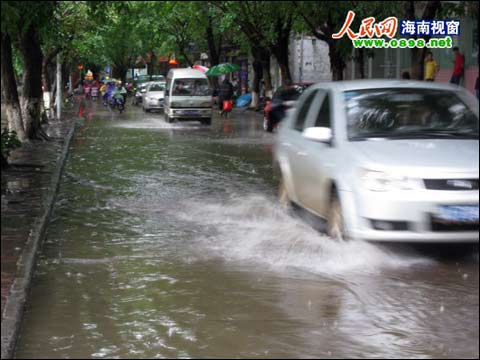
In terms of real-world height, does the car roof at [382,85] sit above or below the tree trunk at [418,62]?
above

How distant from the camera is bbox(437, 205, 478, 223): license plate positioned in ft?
26.6

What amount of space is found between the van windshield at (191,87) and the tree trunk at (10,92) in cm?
1286

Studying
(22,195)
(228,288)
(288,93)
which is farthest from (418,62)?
(228,288)

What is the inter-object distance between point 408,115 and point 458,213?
5.25ft

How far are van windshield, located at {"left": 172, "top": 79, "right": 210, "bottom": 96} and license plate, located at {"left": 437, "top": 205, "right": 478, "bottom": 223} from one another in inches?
1077

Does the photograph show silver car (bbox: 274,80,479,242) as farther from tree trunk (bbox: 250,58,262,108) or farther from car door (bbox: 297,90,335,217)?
tree trunk (bbox: 250,58,262,108)

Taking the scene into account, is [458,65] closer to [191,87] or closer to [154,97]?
[191,87]

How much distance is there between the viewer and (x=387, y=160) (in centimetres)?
840

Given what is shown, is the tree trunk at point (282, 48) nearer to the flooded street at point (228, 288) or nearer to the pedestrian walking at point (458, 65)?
the pedestrian walking at point (458, 65)

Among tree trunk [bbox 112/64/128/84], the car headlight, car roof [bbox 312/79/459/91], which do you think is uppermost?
car roof [bbox 312/79/459/91]

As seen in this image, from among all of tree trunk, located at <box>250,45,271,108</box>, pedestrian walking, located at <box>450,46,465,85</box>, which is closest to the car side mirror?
pedestrian walking, located at <box>450,46,465,85</box>

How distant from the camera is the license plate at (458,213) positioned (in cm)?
809

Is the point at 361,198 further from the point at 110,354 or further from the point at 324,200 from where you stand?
the point at 110,354

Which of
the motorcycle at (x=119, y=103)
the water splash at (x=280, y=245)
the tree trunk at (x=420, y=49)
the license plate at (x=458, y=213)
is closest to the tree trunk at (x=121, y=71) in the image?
the motorcycle at (x=119, y=103)
